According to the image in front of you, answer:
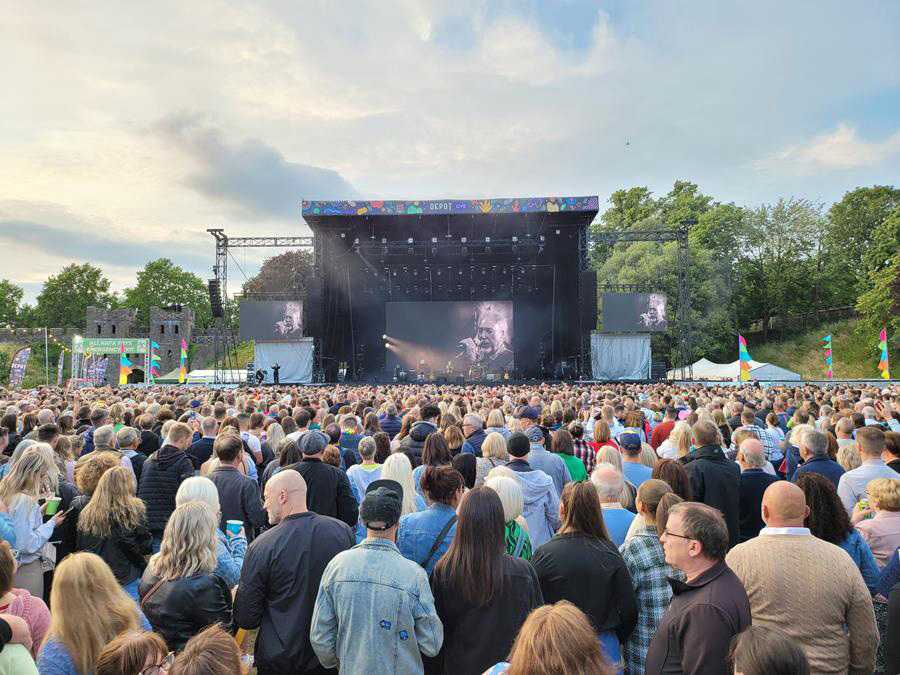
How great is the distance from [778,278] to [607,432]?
4800 cm

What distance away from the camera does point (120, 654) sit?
1.80m

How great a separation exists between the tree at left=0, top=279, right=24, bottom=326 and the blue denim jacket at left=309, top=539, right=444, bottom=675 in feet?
280

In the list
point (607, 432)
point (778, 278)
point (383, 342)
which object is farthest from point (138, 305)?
point (607, 432)

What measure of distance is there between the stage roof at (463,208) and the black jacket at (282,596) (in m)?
22.9

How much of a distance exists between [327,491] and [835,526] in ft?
10.8

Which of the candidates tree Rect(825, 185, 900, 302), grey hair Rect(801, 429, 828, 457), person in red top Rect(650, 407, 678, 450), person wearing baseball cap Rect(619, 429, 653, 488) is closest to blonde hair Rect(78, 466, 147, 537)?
person wearing baseball cap Rect(619, 429, 653, 488)

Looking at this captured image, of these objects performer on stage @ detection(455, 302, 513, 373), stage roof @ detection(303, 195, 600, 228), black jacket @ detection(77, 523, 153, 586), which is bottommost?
black jacket @ detection(77, 523, 153, 586)

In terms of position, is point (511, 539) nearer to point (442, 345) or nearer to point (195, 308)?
point (442, 345)

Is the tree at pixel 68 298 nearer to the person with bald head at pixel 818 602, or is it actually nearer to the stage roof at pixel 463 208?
the stage roof at pixel 463 208

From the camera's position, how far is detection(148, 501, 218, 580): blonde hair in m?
2.77

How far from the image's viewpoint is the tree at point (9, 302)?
72.5m

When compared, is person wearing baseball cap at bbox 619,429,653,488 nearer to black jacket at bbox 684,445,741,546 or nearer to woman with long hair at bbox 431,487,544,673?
black jacket at bbox 684,445,741,546

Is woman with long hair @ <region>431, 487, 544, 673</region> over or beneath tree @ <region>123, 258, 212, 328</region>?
beneath

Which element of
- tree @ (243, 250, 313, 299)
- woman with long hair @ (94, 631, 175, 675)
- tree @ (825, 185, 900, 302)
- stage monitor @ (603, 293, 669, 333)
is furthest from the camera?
tree @ (243, 250, 313, 299)
